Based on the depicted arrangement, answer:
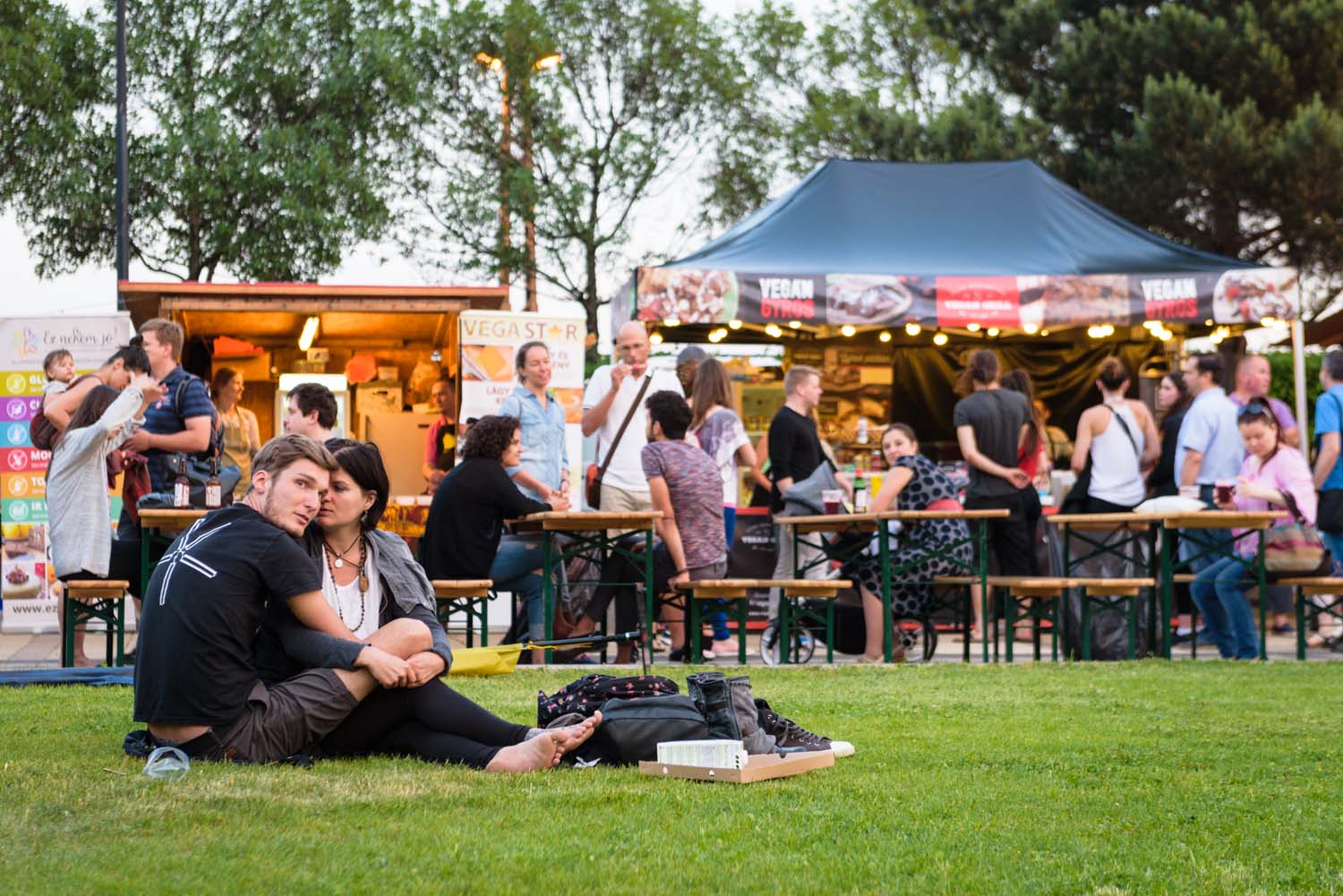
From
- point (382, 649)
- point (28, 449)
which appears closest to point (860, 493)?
point (28, 449)

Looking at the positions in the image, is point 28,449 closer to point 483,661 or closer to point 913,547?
point 483,661

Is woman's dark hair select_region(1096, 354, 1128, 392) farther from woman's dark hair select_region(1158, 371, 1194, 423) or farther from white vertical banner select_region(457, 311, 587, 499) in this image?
white vertical banner select_region(457, 311, 587, 499)

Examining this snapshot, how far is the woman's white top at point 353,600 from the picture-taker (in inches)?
199

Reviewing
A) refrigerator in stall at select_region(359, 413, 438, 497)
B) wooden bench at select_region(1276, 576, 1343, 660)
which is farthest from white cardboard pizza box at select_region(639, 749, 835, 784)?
refrigerator in stall at select_region(359, 413, 438, 497)

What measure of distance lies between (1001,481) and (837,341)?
7707 millimetres

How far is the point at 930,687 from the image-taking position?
25.0 feet

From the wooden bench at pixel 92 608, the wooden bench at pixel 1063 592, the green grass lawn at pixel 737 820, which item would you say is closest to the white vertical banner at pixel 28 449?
the wooden bench at pixel 92 608

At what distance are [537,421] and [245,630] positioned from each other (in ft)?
17.4

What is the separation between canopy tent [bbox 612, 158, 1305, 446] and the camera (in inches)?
539

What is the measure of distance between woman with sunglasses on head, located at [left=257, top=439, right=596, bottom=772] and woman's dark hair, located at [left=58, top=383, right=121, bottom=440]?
11.7 feet

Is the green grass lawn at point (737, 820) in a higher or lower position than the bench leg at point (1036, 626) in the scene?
higher

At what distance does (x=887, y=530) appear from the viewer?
898 cm

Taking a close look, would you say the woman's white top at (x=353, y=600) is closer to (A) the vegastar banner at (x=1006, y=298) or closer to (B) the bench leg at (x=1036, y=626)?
(B) the bench leg at (x=1036, y=626)

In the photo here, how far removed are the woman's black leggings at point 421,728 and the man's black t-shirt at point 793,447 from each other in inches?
209
